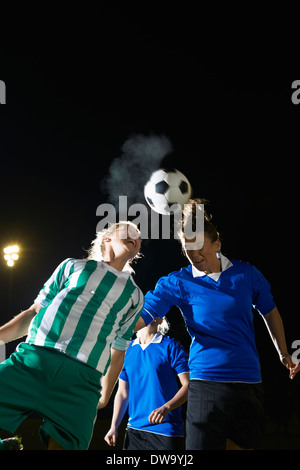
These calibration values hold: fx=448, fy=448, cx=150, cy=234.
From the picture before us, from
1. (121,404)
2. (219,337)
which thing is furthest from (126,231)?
(121,404)

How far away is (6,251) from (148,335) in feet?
30.3

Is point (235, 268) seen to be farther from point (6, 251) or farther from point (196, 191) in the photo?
point (196, 191)

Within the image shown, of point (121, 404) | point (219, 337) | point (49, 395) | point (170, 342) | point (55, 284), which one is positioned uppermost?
point (55, 284)

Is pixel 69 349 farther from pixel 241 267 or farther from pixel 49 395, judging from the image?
pixel 241 267

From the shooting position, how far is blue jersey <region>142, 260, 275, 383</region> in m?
3.04

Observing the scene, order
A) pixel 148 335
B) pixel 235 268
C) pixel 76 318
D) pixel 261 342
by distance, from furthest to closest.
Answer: pixel 261 342 → pixel 148 335 → pixel 235 268 → pixel 76 318

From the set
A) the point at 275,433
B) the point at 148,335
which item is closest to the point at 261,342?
the point at 275,433

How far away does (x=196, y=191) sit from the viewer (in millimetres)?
17203

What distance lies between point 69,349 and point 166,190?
140 inches

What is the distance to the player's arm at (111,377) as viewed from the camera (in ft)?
8.99

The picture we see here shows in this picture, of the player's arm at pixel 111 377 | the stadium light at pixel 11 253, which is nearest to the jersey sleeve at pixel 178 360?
the player's arm at pixel 111 377

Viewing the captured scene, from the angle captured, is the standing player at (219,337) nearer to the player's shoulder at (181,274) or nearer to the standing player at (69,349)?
the player's shoulder at (181,274)

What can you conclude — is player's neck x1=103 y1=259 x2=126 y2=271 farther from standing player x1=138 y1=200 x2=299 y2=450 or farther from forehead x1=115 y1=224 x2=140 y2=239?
standing player x1=138 y1=200 x2=299 y2=450

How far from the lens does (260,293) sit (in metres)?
3.32
